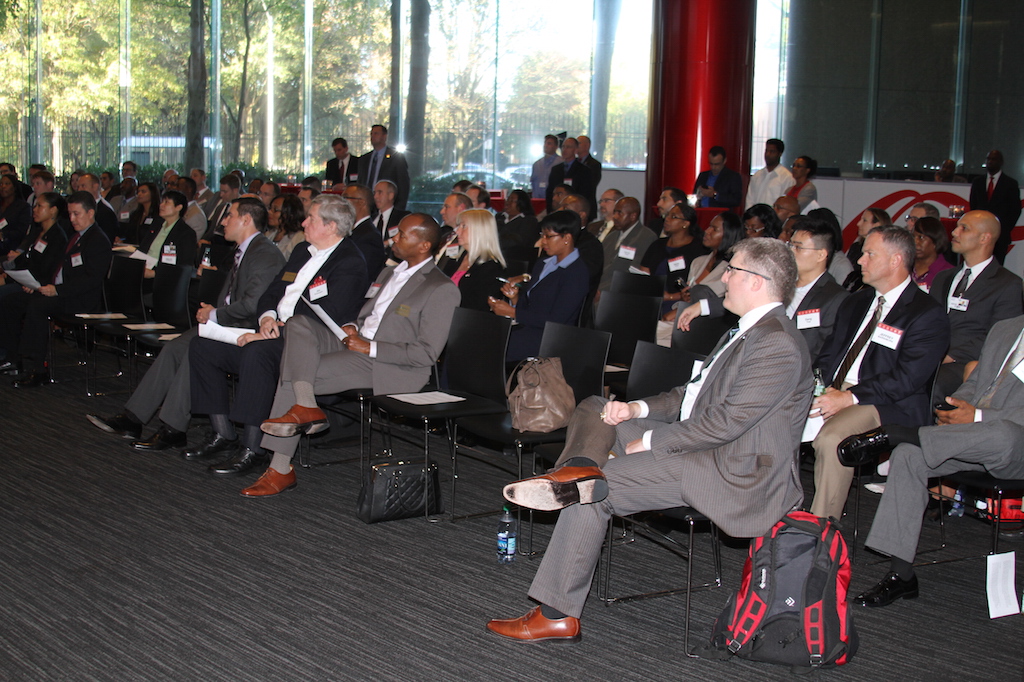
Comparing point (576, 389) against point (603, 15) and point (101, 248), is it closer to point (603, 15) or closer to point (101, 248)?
point (101, 248)

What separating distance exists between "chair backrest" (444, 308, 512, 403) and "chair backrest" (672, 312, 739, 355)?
853mm

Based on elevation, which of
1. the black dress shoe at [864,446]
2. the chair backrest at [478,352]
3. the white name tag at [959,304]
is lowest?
the black dress shoe at [864,446]

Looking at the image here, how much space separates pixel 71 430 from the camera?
18.4 ft

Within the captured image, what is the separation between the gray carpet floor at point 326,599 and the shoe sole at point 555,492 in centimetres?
50

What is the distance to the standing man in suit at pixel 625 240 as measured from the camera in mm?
7418

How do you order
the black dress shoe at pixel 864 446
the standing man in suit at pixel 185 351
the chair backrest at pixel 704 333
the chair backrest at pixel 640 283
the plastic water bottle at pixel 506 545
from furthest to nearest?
the chair backrest at pixel 640 283, the standing man in suit at pixel 185 351, the chair backrest at pixel 704 333, the plastic water bottle at pixel 506 545, the black dress shoe at pixel 864 446

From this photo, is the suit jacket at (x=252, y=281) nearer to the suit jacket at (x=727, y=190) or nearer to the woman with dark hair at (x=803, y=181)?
the woman with dark hair at (x=803, y=181)

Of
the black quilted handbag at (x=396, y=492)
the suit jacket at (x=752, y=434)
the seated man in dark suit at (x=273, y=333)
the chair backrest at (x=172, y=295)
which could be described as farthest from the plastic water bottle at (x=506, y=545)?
the chair backrest at (x=172, y=295)

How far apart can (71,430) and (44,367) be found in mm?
1539

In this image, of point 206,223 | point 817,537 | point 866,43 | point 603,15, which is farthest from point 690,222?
point 866,43

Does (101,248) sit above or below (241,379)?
above

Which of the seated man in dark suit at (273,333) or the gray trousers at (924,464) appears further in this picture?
the seated man in dark suit at (273,333)

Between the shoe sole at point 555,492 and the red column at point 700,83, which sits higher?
the red column at point 700,83

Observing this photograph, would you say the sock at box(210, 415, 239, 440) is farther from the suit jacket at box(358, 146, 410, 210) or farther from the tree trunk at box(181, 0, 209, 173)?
the tree trunk at box(181, 0, 209, 173)
